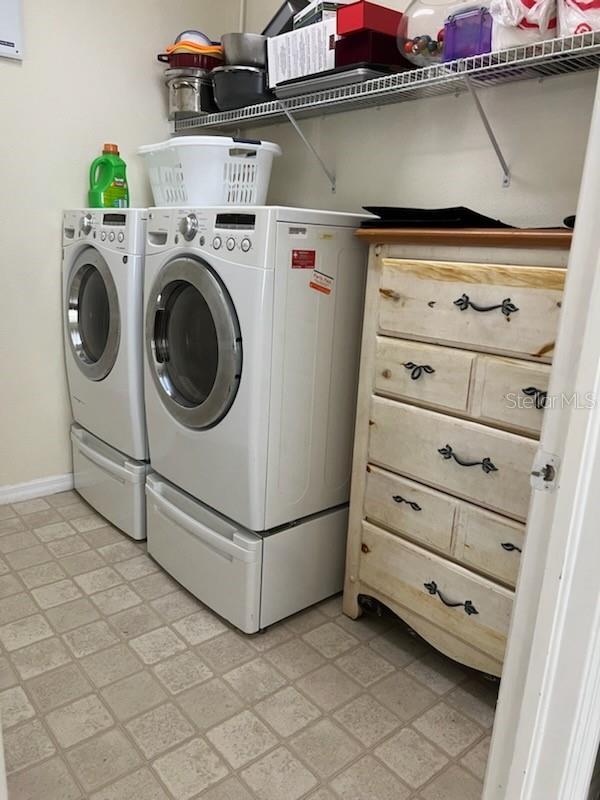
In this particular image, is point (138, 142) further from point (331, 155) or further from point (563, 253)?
point (563, 253)

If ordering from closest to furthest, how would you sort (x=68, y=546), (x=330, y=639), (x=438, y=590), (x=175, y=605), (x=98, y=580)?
(x=438, y=590) < (x=330, y=639) < (x=175, y=605) < (x=98, y=580) < (x=68, y=546)

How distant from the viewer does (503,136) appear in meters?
1.78

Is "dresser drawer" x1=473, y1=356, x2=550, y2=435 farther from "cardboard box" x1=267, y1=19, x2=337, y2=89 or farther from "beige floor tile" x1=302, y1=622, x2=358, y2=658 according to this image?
"cardboard box" x1=267, y1=19, x2=337, y2=89

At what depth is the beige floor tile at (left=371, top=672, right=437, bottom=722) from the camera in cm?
157

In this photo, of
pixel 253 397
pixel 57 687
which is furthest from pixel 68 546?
pixel 253 397

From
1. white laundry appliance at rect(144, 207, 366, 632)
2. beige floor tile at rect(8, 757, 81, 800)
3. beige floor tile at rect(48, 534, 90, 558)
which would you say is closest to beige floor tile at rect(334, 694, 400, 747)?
white laundry appliance at rect(144, 207, 366, 632)

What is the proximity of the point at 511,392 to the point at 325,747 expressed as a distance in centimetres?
93

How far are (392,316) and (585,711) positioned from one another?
1.06m

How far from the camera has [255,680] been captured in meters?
1.65

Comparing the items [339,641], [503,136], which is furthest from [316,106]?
[339,641]

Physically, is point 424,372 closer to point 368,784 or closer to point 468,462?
point 468,462

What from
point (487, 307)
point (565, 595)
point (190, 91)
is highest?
point (190, 91)

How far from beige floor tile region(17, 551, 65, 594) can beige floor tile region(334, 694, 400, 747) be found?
108cm

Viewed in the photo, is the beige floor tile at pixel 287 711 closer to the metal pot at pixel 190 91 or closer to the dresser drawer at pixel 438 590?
the dresser drawer at pixel 438 590
